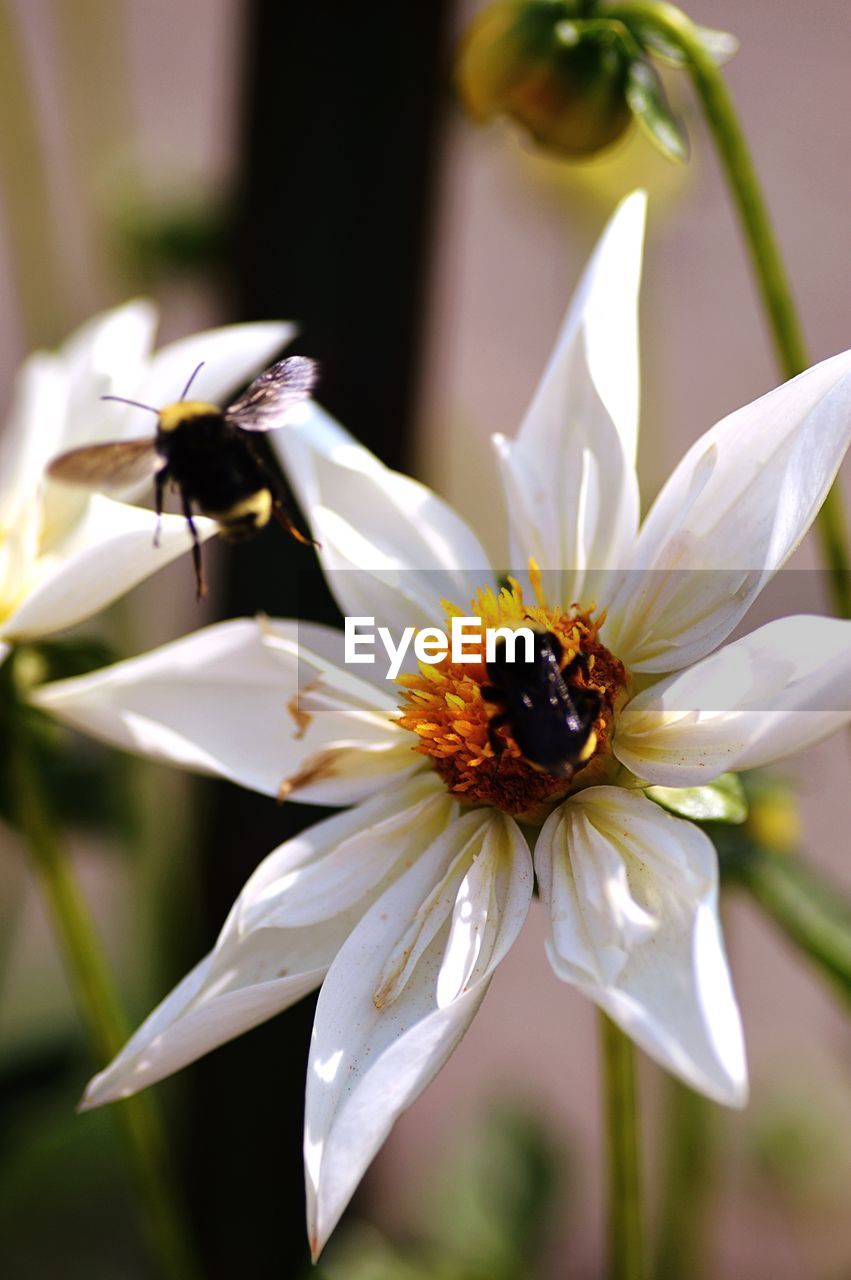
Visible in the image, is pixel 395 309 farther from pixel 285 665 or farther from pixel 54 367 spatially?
pixel 285 665

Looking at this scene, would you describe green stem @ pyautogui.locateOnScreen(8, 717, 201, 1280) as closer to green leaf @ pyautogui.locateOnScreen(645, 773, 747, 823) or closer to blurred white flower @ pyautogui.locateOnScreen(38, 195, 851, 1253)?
blurred white flower @ pyautogui.locateOnScreen(38, 195, 851, 1253)

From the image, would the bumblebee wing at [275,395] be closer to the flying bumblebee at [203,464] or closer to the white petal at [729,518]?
the flying bumblebee at [203,464]

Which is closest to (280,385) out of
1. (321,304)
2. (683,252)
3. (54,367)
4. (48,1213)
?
(54,367)

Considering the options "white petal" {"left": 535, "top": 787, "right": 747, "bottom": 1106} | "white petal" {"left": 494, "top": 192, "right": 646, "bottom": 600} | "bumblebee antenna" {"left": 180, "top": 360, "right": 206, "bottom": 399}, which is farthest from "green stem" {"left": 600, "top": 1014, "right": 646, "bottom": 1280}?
"bumblebee antenna" {"left": 180, "top": 360, "right": 206, "bottom": 399}

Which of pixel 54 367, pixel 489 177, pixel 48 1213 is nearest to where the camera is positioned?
pixel 54 367

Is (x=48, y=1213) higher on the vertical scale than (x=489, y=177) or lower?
lower

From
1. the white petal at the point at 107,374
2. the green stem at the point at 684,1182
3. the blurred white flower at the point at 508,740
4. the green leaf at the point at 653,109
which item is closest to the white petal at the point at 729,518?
the blurred white flower at the point at 508,740
